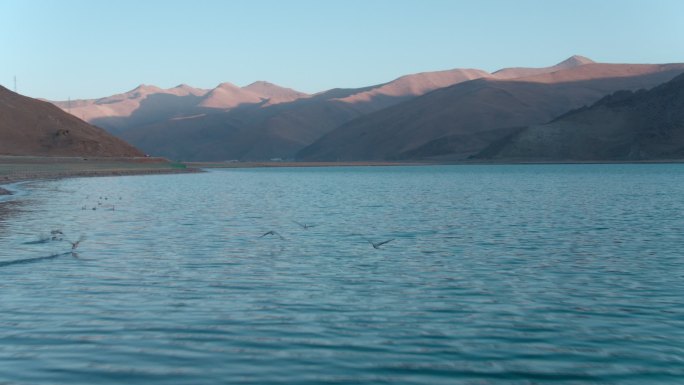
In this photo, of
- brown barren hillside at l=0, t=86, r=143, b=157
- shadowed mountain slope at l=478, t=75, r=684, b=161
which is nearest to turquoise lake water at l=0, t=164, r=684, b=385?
brown barren hillside at l=0, t=86, r=143, b=157

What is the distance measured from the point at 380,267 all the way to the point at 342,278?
7.17 ft

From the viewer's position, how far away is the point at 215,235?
29.8 meters

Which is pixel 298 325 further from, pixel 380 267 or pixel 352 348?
pixel 380 267

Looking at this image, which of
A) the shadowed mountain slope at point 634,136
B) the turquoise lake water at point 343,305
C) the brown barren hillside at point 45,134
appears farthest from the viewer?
the shadowed mountain slope at point 634,136

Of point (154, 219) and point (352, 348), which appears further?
point (154, 219)

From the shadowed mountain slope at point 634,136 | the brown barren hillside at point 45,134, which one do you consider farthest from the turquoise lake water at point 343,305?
the shadowed mountain slope at point 634,136

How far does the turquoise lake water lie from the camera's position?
11766 millimetres

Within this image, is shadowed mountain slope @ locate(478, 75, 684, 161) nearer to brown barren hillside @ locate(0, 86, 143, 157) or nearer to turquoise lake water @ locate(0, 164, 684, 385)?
brown barren hillside @ locate(0, 86, 143, 157)

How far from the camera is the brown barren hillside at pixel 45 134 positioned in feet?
443

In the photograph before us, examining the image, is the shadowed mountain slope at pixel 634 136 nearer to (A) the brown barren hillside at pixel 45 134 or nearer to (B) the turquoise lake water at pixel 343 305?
(A) the brown barren hillside at pixel 45 134

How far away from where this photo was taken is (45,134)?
14188 centimetres

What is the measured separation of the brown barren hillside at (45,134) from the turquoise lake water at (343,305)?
4308 inches

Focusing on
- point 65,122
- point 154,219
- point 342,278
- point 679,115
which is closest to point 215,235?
point 154,219

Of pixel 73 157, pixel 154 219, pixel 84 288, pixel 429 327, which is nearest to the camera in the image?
pixel 429 327
